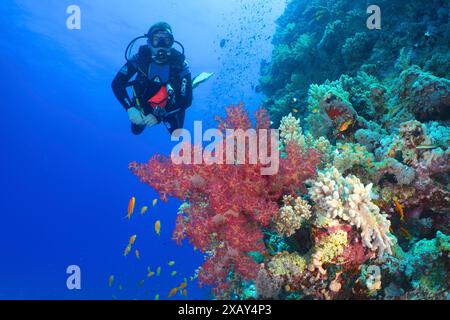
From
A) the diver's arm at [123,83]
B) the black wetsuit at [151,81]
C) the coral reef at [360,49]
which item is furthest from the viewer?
the diver's arm at [123,83]

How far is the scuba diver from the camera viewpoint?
746 centimetres

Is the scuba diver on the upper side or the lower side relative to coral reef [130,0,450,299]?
upper

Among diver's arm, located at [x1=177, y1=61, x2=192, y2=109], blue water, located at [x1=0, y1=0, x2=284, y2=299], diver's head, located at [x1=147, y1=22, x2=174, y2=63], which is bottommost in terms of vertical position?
diver's arm, located at [x1=177, y1=61, x2=192, y2=109]

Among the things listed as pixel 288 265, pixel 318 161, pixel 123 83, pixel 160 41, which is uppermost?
pixel 160 41

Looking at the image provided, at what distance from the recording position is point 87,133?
6206 centimetres

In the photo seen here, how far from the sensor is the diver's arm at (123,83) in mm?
7734

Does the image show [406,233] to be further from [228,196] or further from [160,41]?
[160,41]

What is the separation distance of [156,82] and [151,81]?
0.12m

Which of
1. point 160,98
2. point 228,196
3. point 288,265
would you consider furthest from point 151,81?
point 288,265

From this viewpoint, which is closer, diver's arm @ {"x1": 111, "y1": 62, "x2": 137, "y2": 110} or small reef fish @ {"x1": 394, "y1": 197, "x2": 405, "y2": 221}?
small reef fish @ {"x1": 394, "y1": 197, "x2": 405, "y2": 221}

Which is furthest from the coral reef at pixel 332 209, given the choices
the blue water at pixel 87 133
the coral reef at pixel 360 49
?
the blue water at pixel 87 133

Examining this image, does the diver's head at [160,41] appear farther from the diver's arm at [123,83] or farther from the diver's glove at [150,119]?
the diver's glove at [150,119]

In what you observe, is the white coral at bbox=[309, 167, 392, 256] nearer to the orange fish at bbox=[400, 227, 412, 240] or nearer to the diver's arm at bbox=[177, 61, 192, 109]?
the orange fish at bbox=[400, 227, 412, 240]

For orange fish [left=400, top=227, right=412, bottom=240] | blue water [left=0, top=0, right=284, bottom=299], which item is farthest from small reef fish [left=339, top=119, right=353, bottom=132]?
blue water [left=0, top=0, right=284, bottom=299]
